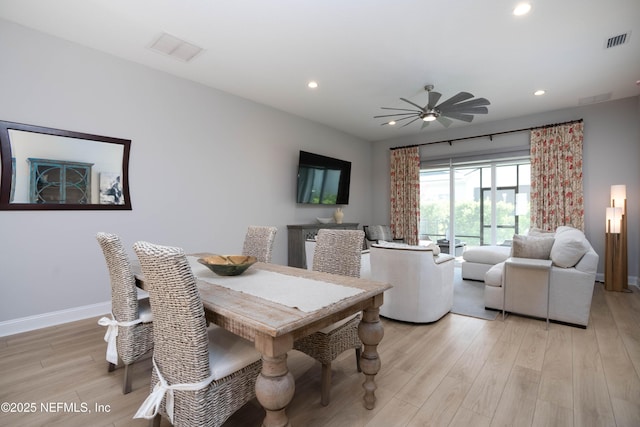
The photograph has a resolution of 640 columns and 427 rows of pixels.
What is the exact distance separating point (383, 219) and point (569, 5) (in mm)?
5036

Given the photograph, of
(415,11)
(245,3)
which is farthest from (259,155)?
(415,11)

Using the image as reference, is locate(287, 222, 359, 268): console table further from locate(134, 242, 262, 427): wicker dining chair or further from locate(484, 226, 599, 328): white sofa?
locate(134, 242, 262, 427): wicker dining chair

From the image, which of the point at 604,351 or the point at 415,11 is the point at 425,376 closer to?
the point at 604,351

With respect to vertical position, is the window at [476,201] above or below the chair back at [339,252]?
above

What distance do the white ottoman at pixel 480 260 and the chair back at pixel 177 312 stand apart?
464cm

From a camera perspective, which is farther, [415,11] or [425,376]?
[415,11]

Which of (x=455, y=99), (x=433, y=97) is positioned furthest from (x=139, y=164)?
(x=455, y=99)

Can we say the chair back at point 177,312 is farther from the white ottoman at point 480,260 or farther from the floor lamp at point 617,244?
the floor lamp at point 617,244

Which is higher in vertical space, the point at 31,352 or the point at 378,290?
the point at 378,290

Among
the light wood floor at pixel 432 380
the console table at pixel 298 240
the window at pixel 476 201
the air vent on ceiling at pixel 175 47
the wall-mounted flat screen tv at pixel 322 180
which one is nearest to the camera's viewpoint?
the light wood floor at pixel 432 380

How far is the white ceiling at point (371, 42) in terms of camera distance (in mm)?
2514

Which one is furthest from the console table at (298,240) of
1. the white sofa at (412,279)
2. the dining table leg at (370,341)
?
the dining table leg at (370,341)

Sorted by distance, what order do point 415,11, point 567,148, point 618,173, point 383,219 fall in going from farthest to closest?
point 383,219, point 567,148, point 618,173, point 415,11

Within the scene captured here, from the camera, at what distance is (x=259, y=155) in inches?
187
